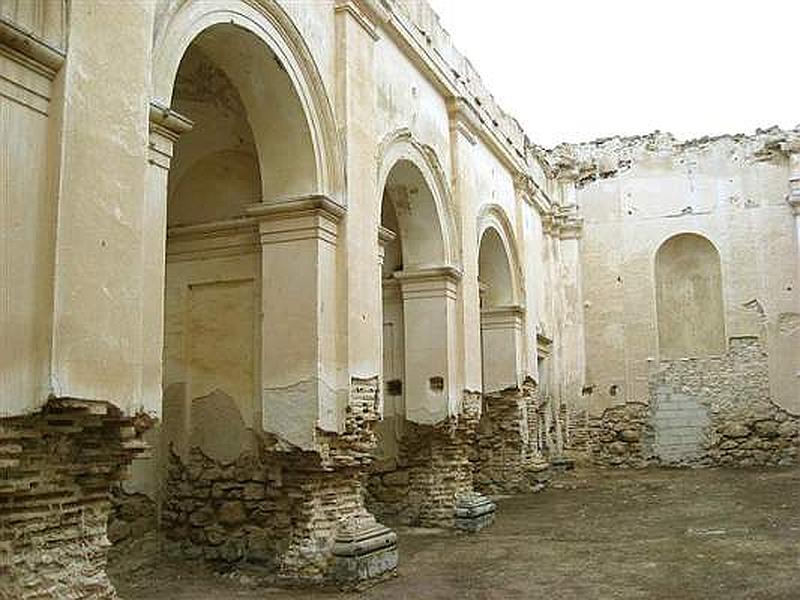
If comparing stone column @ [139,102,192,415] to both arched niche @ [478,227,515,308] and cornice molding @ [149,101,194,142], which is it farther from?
arched niche @ [478,227,515,308]

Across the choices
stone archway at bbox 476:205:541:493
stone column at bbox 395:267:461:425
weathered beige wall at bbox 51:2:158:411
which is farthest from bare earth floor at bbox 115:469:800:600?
weathered beige wall at bbox 51:2:158:411

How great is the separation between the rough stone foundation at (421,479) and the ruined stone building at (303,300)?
0.09ft

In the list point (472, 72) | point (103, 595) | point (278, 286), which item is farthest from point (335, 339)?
point (472, 72)

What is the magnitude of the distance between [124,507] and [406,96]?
5442 millimetres

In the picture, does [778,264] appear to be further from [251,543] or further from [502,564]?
[251,543]

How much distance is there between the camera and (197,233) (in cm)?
829

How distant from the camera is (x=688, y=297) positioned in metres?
18.5


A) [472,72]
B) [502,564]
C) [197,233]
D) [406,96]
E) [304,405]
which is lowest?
[502,564]

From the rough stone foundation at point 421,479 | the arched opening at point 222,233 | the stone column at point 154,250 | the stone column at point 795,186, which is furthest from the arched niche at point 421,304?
the stone column at point 795,186

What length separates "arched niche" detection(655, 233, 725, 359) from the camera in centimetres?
1816

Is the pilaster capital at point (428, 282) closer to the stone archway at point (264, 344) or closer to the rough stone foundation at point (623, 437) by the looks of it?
the stone archway at point (264, 344)

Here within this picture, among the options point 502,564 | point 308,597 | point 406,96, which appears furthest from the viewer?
point 406,96

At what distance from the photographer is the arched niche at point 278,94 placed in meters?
6.81

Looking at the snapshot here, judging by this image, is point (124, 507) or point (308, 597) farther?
point (124, 507)
